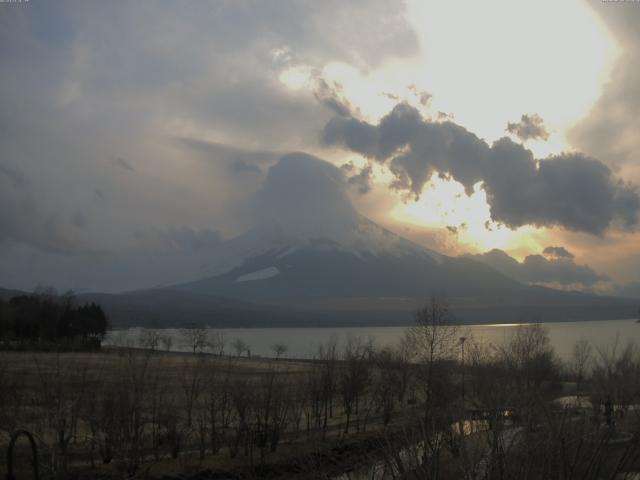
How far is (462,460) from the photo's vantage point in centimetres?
849

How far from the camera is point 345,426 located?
39844 mm

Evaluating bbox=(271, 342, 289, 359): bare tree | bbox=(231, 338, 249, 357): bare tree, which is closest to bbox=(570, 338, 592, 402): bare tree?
bbox=(231, 338, 249, 357): bare tree

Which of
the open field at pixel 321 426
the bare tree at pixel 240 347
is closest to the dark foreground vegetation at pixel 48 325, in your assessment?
the bare tree at pixel 240 347

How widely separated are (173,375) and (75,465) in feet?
114

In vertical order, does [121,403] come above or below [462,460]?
below

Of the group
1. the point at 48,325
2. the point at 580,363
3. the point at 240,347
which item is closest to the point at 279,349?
the point at 240,347

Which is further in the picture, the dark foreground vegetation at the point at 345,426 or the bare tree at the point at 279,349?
the bare tree at the point at 279,349

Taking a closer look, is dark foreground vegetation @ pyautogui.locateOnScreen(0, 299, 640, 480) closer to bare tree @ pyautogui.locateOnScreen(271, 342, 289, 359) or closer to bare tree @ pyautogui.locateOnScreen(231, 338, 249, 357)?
bare tree @ pyautogui.locateOnScreen(231, 338, 249, 357)

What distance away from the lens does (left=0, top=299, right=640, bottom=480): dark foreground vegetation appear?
8.70 m

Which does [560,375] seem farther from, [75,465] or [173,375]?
[75,465]

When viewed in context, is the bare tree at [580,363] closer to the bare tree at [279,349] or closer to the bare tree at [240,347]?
the bare tree at [240,347]

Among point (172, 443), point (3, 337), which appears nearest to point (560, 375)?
point (172, 443)

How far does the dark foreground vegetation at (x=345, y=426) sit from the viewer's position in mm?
8703

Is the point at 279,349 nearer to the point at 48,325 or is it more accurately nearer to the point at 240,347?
the point at 240,347
